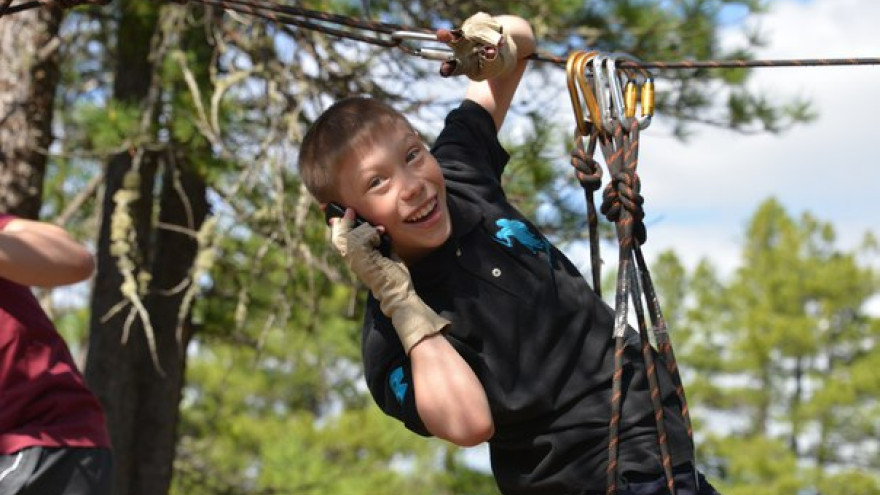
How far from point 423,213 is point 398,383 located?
288mm

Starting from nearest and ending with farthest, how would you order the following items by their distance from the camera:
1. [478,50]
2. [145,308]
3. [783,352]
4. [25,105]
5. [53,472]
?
[478,50]
[53,472]
[25,105]
[145,308]
[783,352]

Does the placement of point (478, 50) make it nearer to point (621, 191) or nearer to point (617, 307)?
point (621, 191)

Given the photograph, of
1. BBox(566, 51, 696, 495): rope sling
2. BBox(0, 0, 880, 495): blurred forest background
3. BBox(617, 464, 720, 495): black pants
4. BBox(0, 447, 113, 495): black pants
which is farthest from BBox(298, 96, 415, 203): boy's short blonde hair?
BBox(0, 0, 880, 495): blurred forest background

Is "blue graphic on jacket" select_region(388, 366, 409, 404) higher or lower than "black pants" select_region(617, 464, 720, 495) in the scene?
lower

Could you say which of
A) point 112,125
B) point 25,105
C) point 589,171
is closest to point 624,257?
point 589,171

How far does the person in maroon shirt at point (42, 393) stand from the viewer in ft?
8.69

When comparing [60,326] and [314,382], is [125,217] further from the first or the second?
[314,382]

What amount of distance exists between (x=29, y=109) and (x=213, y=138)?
0.69 meters

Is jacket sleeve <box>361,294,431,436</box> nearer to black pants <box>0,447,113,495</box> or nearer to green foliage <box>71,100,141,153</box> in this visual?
black pants <box>0,447,113,495</box>

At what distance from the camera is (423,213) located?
224 centimetres

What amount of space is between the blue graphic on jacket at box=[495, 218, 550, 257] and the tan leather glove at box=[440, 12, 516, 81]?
0.31 meters

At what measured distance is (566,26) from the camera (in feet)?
18.5

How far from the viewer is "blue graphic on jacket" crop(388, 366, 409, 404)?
2.21m

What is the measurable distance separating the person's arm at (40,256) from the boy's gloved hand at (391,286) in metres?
0.73
